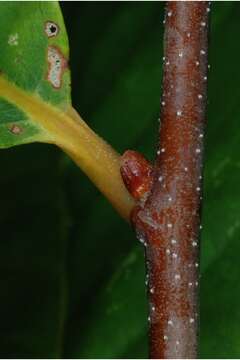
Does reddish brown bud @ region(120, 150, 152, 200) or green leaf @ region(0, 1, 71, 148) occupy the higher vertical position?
green leaf @ region(0, 1, 71, 148)

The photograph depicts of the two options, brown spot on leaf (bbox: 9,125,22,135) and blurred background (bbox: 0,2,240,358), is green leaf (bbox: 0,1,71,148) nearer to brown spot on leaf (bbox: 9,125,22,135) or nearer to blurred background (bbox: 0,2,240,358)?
brown spot on leaf (bbox: 9,125,22,135)

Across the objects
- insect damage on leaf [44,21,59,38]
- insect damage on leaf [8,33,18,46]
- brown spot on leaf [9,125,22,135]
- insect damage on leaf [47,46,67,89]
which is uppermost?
insect damage on leaf [44,21,59,38]

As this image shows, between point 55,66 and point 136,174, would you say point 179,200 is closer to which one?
point 136,174

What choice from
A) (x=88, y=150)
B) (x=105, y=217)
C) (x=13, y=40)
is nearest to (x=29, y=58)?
(x=13, y=40)

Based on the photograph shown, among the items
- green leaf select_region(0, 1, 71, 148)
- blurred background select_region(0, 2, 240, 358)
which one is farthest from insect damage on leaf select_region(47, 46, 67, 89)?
blurred background select_region(0, 2, 240, 358)

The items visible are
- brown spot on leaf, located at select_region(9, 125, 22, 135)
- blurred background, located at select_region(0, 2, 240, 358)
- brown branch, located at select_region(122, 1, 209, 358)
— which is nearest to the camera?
brown branch, located at select_region(122, 1, 209, 358)

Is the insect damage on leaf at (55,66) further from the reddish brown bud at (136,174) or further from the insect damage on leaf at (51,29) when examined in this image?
the reddish brown bud at (136,174)
